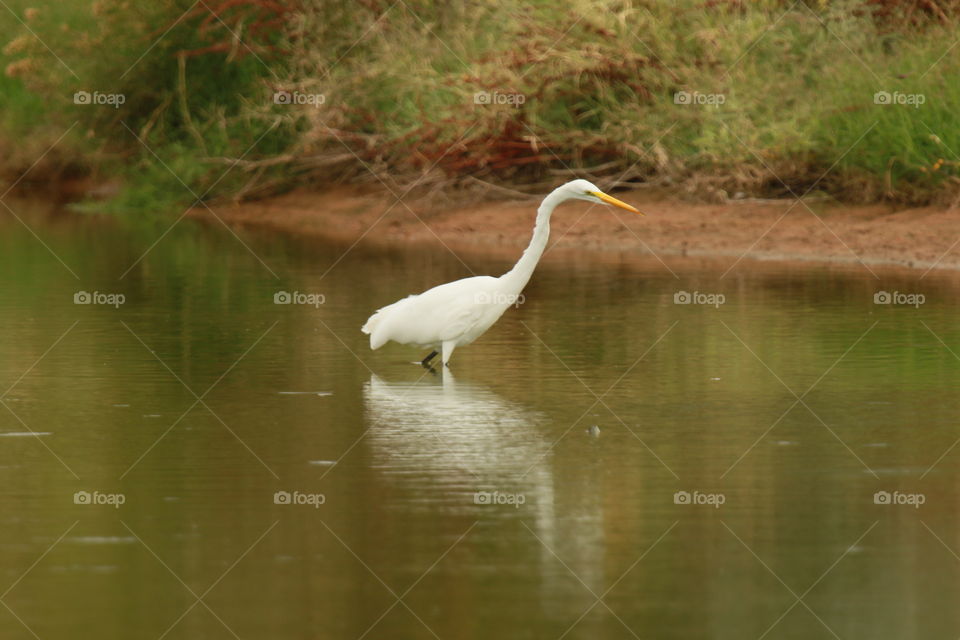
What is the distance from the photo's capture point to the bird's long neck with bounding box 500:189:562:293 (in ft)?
41.9

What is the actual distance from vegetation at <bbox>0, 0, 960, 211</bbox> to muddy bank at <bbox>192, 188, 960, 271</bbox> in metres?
0.35

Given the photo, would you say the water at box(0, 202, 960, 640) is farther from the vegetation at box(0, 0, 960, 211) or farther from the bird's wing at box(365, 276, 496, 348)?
the vegetation at box(0, 0, 960, 211)

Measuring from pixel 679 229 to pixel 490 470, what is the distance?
39.3 feet

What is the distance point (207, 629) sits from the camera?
6742mm

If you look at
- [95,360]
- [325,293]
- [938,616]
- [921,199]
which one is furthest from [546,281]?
[938,616]

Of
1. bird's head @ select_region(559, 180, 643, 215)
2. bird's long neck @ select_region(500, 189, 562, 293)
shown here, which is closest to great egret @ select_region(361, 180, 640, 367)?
bird's long neck @ select_region(500, 189, 562, 293)

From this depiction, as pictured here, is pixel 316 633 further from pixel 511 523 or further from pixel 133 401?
pixel 133 401

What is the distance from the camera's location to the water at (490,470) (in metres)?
7.05

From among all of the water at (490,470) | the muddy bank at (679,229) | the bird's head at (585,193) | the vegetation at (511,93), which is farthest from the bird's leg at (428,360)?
the vegetation at (511,93)

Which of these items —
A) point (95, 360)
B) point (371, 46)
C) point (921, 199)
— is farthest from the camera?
point (371, 46)

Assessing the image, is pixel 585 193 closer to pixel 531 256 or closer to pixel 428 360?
pixel 531 256

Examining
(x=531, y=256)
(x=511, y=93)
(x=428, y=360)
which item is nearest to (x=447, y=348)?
(x=428, y=360)

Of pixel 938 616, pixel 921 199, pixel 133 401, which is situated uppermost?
pixel 921 199

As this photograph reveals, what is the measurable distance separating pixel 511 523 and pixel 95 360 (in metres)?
5.55
